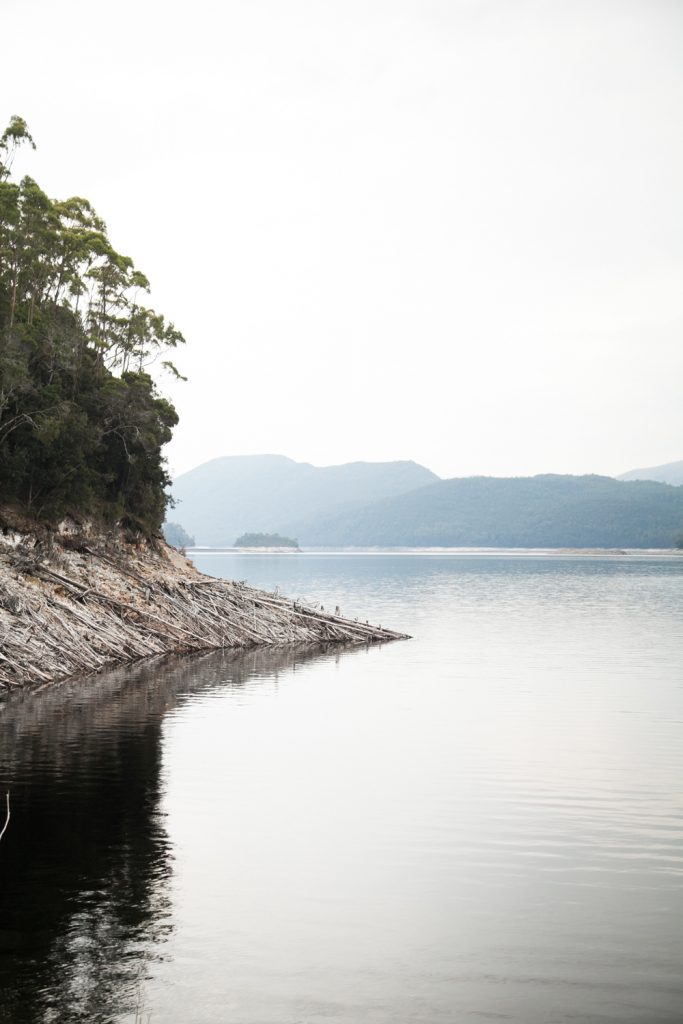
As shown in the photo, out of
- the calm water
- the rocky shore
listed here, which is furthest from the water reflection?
the rocky shore

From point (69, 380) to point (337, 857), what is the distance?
4668 centimetres

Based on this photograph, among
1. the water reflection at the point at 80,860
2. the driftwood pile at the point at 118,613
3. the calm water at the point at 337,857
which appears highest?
the driftwood pile at the point at 118,613

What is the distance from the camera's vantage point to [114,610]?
54281 mm

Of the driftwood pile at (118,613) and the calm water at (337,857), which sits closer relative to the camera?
the calm water at (337,857)

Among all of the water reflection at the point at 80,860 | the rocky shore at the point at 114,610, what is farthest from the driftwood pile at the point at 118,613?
the water reflection at the point at 80,860

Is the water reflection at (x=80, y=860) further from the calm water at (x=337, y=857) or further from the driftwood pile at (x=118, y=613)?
the driftwood pile at (x=118, y=613)

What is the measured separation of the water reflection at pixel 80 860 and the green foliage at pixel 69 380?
20.4m

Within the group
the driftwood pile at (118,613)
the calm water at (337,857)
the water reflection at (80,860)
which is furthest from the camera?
the driftwood pile at (118,613)

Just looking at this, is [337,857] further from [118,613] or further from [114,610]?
[118,613]

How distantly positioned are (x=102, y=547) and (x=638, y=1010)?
5023 centimetres

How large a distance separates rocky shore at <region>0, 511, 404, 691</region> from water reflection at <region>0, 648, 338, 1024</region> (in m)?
7.51

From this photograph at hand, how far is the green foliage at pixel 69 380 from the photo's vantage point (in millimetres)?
54375

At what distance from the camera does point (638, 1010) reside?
1357 centimetres

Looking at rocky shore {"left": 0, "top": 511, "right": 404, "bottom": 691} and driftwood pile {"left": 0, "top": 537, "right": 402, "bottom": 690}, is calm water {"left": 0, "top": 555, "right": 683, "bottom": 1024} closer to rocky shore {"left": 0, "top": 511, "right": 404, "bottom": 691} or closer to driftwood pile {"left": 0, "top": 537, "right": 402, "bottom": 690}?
rocky shore {"left": 0, "top": 511, "right": 404, "bottom": 691}
